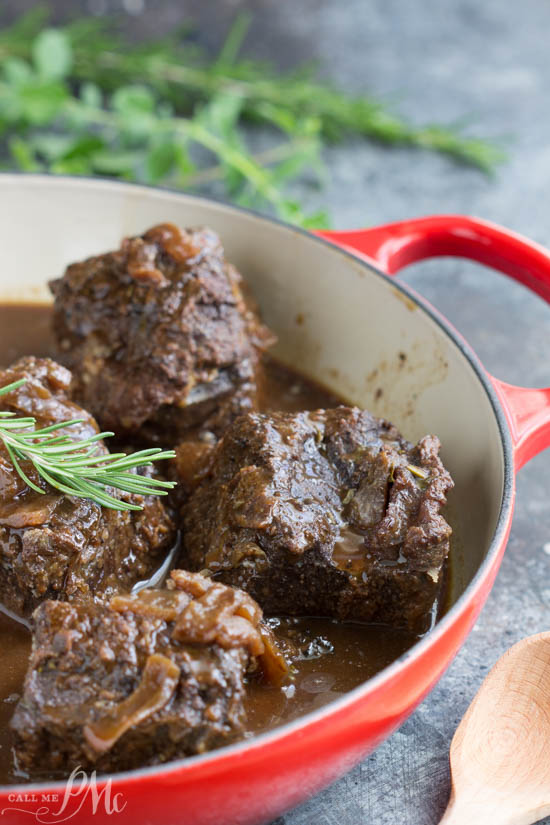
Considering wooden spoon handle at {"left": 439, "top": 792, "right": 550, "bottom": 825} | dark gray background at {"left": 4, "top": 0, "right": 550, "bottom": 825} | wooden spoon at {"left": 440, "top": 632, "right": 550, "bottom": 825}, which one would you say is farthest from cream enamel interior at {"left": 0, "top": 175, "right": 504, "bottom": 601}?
wooden spoon handle at {"left": 439, "top": 792, "right": 550, "bottom": 825}

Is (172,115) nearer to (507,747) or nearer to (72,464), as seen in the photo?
(72,464)

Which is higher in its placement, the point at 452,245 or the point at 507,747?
the point at 452,245

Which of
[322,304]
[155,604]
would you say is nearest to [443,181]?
[322,304]

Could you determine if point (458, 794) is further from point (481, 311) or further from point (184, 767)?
point (481, 311)

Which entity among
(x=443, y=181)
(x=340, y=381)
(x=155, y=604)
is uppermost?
(x=443, y=181)

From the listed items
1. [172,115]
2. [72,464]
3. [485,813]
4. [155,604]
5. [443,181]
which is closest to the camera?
[155,604]
